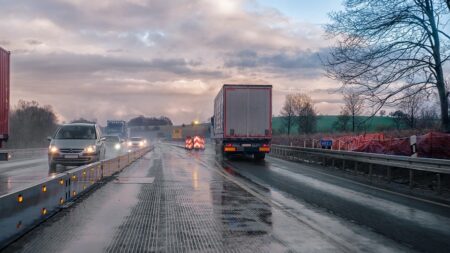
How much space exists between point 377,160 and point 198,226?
11.2 m

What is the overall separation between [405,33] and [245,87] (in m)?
10.3

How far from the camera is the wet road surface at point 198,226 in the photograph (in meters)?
6.86

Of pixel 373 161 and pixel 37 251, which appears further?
pixel 373 161

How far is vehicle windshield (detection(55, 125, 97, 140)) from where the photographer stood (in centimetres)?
2052

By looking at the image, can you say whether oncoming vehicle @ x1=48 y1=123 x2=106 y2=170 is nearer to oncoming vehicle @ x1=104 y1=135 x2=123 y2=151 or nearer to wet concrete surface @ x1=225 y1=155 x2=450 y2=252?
wet concrete surface @ x1=225 y1=155 x2=450 y2=252

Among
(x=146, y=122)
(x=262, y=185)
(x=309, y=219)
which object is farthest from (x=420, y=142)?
(x=146, y=122)

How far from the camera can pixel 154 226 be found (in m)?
8.30

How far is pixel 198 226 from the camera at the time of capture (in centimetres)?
834

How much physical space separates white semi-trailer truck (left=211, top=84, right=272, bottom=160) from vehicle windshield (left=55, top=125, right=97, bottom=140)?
9.37 metres

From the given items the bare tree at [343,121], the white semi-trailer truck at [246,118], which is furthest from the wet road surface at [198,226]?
the bare tree at [343,121]

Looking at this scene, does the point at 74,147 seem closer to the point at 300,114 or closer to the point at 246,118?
the point at 246,118

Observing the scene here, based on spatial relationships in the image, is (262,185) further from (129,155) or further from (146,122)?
(146,122)

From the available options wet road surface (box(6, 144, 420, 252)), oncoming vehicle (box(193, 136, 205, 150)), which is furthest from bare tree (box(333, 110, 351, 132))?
wet road surface (box(6, 144, 420, 252))

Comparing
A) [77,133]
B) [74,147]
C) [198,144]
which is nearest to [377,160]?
[74,147]
